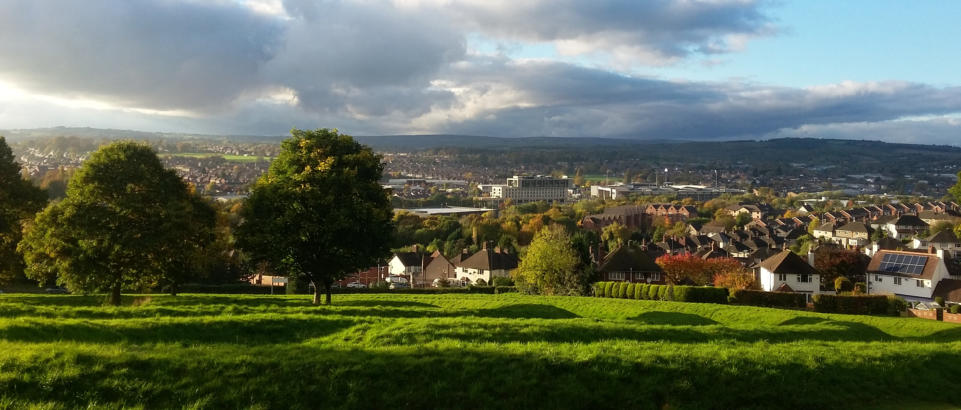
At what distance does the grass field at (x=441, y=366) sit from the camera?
1180 centimetres

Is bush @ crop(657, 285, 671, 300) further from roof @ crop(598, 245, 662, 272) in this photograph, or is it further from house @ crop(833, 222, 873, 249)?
house @ crop(833, 222, 873, 249)

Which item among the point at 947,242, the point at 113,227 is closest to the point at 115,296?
the point at 113,227

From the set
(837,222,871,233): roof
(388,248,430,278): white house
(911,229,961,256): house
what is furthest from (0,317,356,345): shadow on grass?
(837,222,871,233): roof

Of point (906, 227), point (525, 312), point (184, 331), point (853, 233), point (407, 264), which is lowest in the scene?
point (407, 264)

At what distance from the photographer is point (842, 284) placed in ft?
193

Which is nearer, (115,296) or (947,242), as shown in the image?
(115,296)

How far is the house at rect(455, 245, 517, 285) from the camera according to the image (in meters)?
82.9

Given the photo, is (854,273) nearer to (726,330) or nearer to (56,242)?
(726,330)

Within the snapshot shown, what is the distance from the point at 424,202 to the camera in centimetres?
18888

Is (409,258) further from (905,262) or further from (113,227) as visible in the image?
(113,227)

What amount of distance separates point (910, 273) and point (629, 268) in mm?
24521

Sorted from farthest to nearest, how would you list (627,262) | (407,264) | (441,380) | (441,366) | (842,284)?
1. (407,264)
2. (627,262)
3. (842,284)
4. (441,366)
5. (441,380)

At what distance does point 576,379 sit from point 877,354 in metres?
9.11

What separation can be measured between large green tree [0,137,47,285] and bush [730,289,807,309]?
42585 millimetres
